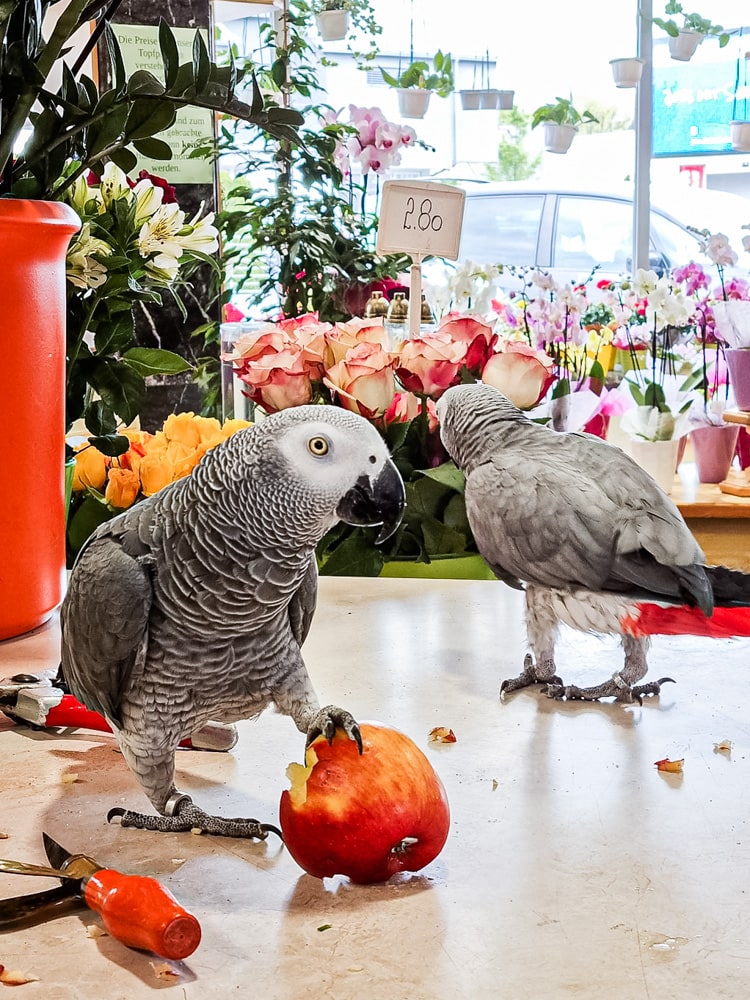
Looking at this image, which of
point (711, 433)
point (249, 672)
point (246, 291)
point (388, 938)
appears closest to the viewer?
point (388, 938)

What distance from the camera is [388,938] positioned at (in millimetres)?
484

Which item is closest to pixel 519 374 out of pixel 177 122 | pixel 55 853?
pixel 55 853

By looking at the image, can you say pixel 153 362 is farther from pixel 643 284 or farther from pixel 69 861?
pixel 643 284

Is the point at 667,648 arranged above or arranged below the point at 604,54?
below

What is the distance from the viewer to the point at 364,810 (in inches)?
19.9

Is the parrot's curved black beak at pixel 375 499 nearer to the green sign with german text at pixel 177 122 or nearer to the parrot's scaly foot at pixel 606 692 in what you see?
the parrot's scaly foot at pixel 606 692

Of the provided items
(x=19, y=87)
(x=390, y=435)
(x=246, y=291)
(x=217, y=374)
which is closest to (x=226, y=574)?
(x=19, y=87)

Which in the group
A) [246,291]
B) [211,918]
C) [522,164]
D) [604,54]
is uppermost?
[604,54]

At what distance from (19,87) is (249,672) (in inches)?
18.6

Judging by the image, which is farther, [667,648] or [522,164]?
[522,164]

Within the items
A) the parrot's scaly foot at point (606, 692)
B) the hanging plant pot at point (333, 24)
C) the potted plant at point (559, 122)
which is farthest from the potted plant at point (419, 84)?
the parrot's scaly foot at point (606, 692)

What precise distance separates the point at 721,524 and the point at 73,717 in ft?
4.99

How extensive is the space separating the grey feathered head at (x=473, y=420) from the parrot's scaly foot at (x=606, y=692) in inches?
7.4

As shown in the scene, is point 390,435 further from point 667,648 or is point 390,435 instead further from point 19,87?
point 19,87
